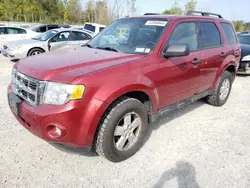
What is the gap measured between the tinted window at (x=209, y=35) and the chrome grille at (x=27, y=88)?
2832 mm

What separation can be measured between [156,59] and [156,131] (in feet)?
4.10

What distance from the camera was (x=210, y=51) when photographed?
157 inches

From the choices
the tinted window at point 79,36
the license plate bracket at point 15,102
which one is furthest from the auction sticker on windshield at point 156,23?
the tinted window at point 79,36

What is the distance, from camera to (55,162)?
110 inches

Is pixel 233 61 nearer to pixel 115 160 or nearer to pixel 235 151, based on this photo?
pixel 235 151

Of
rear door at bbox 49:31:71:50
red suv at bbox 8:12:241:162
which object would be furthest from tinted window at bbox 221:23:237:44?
rear door at bbox 49:31:71:50

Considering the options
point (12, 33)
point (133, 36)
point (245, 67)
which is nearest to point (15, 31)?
point (12, 33)

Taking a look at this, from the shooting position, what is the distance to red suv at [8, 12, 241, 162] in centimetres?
230

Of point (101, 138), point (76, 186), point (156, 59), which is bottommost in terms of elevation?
point (76, 186)

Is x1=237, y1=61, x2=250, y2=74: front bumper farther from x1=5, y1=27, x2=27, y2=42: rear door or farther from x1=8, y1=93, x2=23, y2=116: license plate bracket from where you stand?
x1=5, y1=27, x2=27, y2=42: rear door

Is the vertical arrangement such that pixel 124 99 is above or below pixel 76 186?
above

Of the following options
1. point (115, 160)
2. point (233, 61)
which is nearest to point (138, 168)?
point (115, 160)

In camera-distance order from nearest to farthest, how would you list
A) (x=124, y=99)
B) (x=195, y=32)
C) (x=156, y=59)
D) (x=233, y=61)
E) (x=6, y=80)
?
(x=124, y=99) → (x=156, y=59) → (x=195, y=32) → (x=233, y=61) → (x=6, y=80)

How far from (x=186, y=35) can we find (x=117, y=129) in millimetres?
1938
